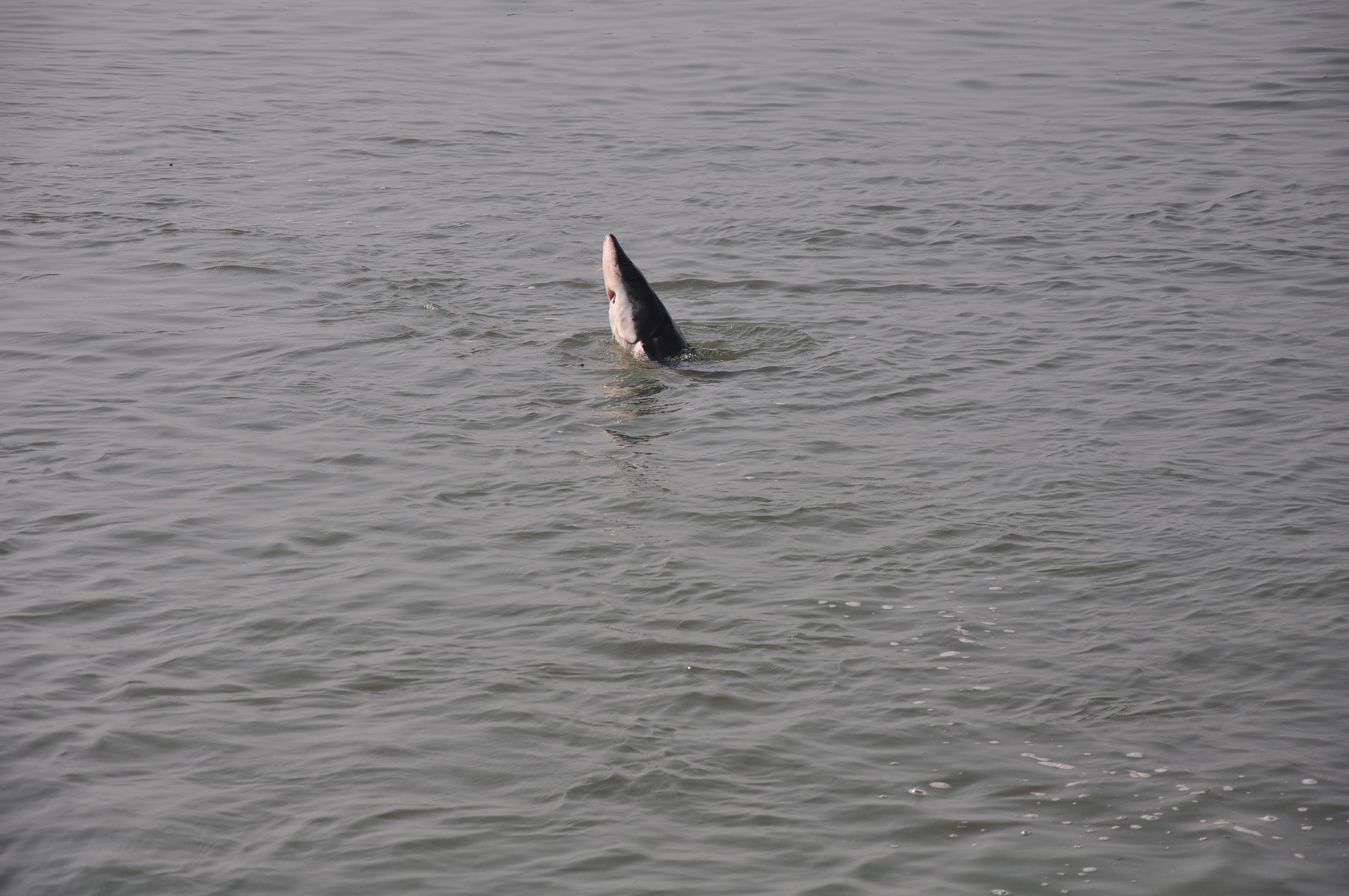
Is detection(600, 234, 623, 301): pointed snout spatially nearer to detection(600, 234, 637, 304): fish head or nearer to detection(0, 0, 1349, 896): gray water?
detection(600, 234, 637, 304): fish head

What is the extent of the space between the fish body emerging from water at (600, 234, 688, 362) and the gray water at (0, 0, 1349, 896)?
0.72ft

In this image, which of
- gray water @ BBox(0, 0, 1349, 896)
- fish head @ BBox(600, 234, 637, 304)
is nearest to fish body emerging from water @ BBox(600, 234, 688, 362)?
fish head @ BBox(600, 234, 637, 304)

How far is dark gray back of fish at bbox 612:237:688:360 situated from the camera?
9.42 m

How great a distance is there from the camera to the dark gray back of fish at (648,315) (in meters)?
9.42

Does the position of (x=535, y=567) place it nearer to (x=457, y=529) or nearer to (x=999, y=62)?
(x=457, y=529)

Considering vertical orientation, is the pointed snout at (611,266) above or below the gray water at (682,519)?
above

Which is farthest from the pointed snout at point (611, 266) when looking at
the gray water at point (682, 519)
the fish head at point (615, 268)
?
the gray water at point (682, 519)

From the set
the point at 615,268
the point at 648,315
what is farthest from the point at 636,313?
the point at 615,268

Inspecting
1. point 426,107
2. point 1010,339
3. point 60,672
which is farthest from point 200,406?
point 426,107

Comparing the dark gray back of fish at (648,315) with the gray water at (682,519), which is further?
the dark gray back of fish at (648,315)

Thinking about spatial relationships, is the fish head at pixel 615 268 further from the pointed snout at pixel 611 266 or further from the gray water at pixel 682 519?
the gray water at pixel 682 519

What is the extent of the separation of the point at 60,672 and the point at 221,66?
18.1 meters

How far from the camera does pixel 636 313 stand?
31.2 feet

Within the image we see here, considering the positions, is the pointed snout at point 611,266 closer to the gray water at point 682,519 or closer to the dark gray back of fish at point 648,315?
the dark gray back of fish at point 648,315
